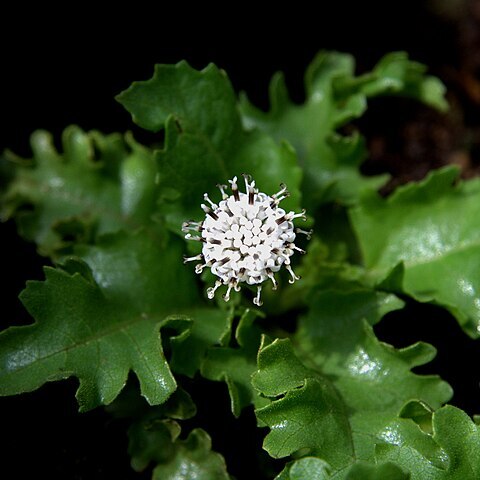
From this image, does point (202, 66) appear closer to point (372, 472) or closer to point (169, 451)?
point (169, 451)

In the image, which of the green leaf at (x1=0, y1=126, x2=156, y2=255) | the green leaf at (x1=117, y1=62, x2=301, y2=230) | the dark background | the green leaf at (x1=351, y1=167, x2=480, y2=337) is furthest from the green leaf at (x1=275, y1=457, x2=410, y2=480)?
the green leaf at (x1=0, y1=126, x2=156, y2=255)

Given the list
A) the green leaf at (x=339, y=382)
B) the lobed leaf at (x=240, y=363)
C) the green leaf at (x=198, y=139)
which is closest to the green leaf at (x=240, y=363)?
the lobed leaf at (x=240, y=363)

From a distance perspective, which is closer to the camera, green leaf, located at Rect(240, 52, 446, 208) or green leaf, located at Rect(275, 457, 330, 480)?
green leaf, located at Rect(275, 457, 330, 480)

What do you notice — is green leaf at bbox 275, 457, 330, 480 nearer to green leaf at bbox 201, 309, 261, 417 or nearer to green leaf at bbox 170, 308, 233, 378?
green leaf at bbox 201, 309, 261, 417

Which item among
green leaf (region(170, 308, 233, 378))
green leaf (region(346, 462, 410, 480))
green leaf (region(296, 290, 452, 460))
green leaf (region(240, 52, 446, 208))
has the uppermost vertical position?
green leaf (region(240, 52, 446, 208))

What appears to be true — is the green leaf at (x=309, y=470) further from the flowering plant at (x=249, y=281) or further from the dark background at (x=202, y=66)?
the dark background at (x=202, y=66)

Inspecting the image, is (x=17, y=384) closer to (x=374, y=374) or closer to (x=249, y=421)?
(x=249, y=421)

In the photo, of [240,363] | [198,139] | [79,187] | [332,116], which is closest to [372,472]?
[240,363]

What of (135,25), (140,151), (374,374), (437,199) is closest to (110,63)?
(135,25)
